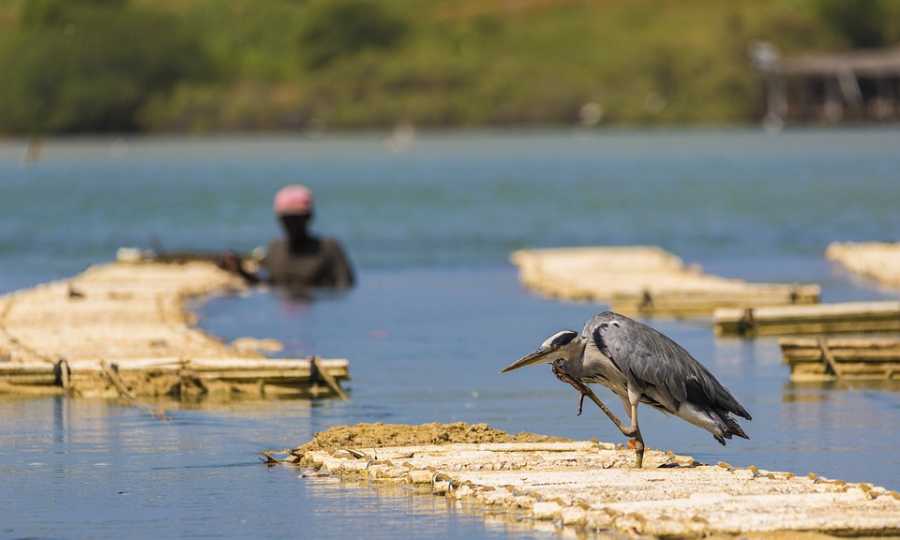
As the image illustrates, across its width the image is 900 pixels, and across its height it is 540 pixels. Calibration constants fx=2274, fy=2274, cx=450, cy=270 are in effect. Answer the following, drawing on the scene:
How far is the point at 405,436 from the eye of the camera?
1616cm

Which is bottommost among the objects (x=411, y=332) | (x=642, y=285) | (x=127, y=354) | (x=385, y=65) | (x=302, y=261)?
(x=127, y=354)

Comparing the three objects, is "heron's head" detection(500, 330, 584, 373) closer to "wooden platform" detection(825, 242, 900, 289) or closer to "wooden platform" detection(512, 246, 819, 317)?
"wooden platform" detection(512, 246, 819, 317)

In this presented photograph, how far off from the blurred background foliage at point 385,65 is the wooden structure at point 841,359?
148731mm

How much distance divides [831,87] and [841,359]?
450 ft

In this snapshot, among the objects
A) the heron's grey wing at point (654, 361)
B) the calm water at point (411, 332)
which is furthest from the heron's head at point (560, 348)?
the calm water at point (411, 332)

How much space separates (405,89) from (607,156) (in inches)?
2196

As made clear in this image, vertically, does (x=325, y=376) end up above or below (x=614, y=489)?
above

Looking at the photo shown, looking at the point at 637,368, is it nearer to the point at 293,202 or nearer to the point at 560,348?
the point at 560,348

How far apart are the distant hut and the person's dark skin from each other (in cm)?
12147

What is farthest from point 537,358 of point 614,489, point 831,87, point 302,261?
point 831,87

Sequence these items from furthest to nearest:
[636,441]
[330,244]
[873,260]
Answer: [873,260]
[330,244]
[636,441]

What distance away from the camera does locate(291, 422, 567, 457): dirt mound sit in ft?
52.3

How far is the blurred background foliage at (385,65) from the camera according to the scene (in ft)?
562

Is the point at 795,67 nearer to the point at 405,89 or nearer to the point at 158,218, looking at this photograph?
the point at 405,89
